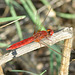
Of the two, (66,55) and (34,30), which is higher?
(34,30)

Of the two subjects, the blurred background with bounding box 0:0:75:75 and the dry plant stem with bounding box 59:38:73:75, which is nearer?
the dry plant stem with bounding box 59:38:73:75

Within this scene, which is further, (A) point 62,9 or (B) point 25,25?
(A) point 62,9

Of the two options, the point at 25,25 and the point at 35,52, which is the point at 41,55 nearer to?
the point at 35,52

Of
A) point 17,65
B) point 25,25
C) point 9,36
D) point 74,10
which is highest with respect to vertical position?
point 74,10

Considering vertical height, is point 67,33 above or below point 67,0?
below

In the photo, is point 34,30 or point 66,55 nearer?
point 66,55

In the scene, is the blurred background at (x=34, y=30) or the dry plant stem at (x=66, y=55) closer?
the dry plant stem at (x=66, y=55)

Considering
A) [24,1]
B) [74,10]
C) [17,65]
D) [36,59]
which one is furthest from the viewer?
[74,10]

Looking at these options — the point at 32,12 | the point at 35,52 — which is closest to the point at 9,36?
the point at 35,52
